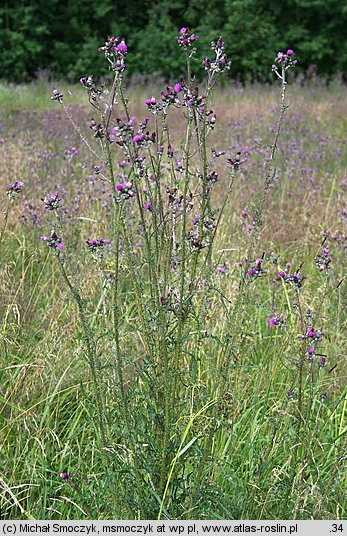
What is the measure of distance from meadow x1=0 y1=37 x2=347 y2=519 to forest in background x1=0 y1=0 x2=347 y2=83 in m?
11.5

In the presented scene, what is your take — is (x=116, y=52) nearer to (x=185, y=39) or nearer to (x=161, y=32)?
(x=185, y=39)

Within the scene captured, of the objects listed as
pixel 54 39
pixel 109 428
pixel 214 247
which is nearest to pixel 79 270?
pixel 214 247

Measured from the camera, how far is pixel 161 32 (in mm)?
16391

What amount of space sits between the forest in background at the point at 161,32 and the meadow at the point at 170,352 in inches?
451

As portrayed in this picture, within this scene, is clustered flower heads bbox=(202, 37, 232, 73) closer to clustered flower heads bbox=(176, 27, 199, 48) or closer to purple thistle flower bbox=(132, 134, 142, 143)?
clustered flower heads bbox=(176, 27, 199, 48)

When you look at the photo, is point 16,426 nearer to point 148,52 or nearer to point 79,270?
point 79,270

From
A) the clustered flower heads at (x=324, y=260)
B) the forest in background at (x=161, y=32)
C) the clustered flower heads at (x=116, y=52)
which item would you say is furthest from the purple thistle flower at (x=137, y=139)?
the forest in background at (x=161, y=32)

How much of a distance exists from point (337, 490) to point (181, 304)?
855 mm

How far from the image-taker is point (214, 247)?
3.87 metres

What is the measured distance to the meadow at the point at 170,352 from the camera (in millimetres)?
1834

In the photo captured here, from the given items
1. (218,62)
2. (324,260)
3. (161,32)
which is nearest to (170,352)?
(324,260)

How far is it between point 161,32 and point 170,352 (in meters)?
15.5

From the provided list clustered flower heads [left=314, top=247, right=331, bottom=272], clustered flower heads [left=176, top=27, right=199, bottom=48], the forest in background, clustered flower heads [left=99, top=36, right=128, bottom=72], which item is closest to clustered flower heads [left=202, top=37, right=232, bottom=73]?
clustered flower heads [left=176, top=27, right=199, bottom=48]

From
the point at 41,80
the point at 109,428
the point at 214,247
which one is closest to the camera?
the point at 109,428
